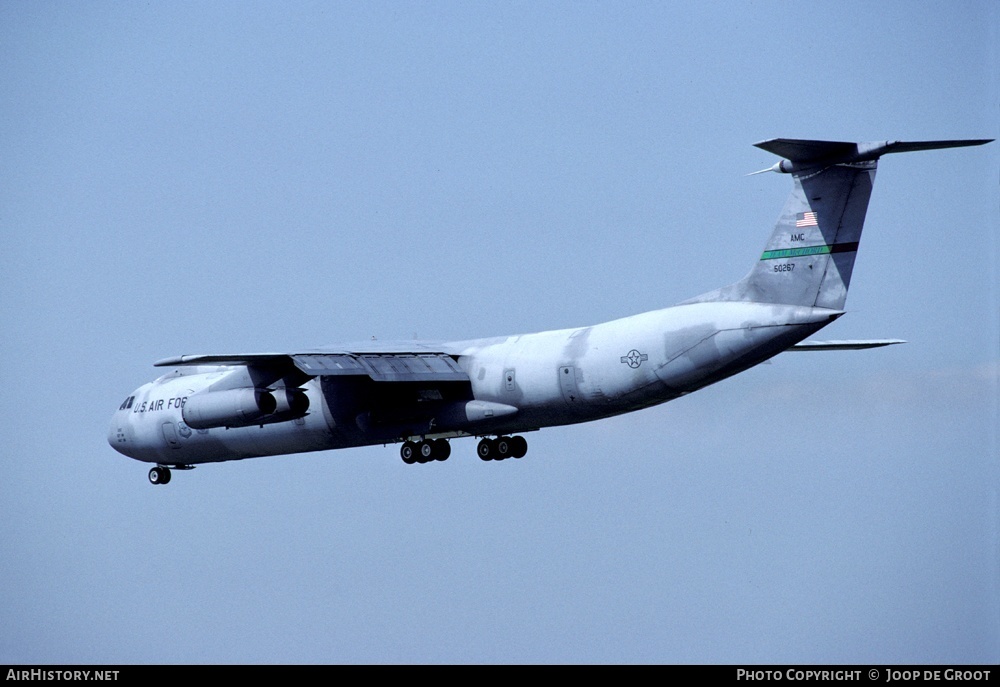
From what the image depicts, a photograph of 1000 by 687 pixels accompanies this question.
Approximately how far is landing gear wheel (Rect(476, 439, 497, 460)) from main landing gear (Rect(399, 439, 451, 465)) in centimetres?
84

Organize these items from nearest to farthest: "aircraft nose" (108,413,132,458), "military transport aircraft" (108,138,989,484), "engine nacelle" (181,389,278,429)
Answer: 1. "military transport aircraft" (108,138,989,484)
2. "engine nacelle" (181,389,278,429)
3. "aircraft nose" (108,413,132,458)

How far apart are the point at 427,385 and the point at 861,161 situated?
9.46 m

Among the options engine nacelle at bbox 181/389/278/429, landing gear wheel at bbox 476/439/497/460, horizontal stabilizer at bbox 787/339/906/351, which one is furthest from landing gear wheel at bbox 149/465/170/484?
horizontal stabilizer at bbox 787/339/906/351

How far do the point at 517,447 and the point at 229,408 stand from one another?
5.68 metres

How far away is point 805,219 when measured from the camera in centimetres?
2259

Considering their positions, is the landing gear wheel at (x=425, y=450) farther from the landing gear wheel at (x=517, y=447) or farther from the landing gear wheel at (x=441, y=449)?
the landing gear wheel at (x=517, y=447)

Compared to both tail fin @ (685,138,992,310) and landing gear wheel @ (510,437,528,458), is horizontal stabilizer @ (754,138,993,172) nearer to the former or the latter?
tail fin @ (685,138,992,310)

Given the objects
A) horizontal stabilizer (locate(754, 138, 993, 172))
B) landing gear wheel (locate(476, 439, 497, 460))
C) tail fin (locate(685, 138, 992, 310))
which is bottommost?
landing gear wheel (locate(476, 439, 497, 460))

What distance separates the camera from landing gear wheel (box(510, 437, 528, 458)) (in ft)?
91.7

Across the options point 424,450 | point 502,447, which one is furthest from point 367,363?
point 502,447

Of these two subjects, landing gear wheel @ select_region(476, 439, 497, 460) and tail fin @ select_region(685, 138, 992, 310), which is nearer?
tail fin @ select_region(685, 138, 992, 310)
